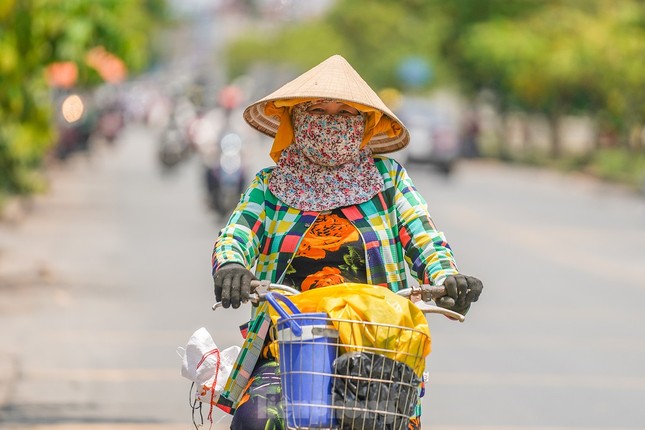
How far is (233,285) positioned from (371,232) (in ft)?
2.27

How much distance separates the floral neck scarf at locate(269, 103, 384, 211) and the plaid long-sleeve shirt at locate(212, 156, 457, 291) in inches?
1.3

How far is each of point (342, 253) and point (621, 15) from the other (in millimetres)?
36523

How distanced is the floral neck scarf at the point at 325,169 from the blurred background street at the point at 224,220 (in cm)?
394

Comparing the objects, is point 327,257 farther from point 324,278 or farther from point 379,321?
point 379,321

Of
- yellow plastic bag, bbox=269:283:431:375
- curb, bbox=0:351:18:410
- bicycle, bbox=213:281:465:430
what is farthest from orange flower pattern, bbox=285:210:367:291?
curb, bbox=0:351:18:410

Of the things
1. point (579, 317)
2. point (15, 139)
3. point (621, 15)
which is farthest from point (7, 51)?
point (621, 15)

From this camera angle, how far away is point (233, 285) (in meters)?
4.21

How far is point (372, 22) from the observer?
3907 inches

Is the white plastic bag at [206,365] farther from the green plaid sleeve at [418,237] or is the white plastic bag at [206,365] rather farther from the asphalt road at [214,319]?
the asphalt road at [214,319]

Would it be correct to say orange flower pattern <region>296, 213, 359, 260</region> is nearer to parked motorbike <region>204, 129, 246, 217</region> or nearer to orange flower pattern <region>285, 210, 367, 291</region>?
orange flower pattern <region>285, 210, 367, 291</region>

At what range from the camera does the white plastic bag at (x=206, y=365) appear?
475cm

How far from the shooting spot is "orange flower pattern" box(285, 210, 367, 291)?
473 cm

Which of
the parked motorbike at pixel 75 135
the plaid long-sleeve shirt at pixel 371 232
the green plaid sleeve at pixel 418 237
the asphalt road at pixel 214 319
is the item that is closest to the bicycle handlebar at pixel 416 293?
the green plaid sleeve at pixel 418 237

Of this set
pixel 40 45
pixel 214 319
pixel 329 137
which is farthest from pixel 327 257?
pixel 40 45
